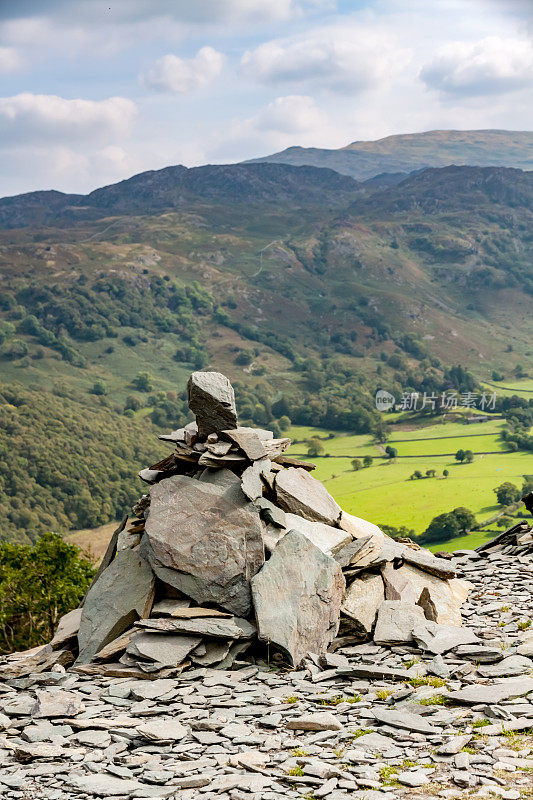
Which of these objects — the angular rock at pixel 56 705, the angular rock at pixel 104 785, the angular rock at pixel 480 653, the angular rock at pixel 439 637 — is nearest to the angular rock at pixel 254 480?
the angular rock at pixel 439 637

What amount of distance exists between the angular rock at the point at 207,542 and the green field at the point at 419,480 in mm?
81816

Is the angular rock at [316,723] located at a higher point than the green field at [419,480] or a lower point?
higher

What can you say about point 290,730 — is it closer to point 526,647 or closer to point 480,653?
point 480,653

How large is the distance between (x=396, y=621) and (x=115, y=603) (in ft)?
25.2

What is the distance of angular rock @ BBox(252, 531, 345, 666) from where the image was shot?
62.6ft

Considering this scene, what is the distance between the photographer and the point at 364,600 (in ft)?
70.2

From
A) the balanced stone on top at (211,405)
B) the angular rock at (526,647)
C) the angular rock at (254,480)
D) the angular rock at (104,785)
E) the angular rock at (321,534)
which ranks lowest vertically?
the angular rock at (526,647)

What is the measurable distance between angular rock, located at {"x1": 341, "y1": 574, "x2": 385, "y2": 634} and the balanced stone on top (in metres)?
6.13

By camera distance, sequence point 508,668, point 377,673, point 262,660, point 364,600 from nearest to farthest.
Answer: point 508,668, point 377,673, point 262,660, point 364,600

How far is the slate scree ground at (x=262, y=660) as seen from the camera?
1280 cm

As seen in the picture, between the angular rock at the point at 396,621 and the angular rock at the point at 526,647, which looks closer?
the angular rock at the point at 526,647

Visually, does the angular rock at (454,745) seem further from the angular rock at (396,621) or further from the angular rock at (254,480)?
the angular rock at (254,480)

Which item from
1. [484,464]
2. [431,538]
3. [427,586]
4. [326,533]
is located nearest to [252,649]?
[326,533]

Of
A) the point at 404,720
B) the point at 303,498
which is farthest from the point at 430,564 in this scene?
the point at 404,720
